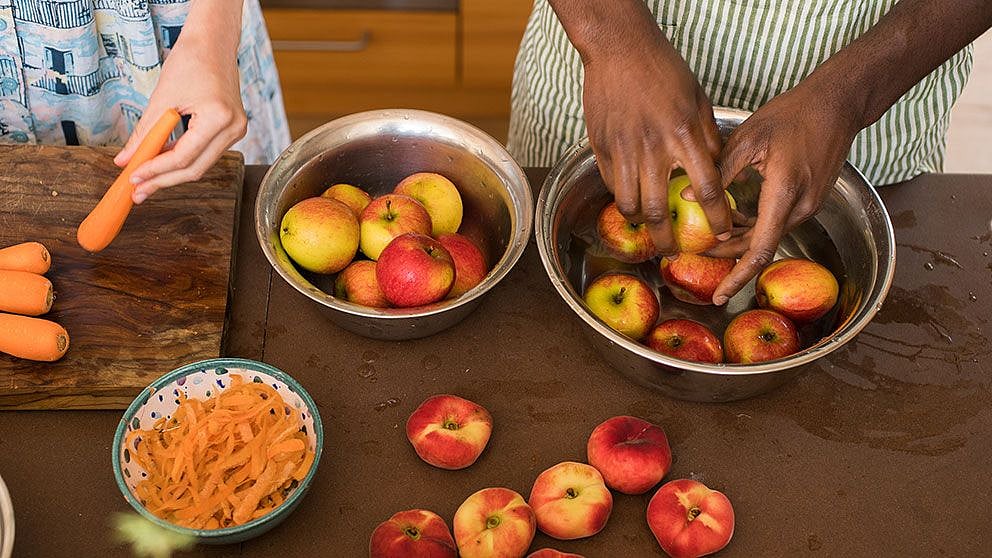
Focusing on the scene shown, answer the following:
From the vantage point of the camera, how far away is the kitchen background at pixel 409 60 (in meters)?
2.37

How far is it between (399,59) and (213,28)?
139 cm

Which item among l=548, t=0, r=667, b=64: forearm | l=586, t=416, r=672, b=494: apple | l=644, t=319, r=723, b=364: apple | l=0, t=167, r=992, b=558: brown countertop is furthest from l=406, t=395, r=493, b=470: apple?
l=548, t=0, r=667, b=64: forearm

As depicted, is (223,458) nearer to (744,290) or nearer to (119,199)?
(119,199)

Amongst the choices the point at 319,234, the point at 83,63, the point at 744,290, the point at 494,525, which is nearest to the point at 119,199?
the point at 319,234

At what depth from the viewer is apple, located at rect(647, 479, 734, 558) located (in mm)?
912

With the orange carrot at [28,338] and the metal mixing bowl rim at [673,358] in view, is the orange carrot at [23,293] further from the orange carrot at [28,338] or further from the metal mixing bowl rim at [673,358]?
the metal mixing bowl rim at [673,358]

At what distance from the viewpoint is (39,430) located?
3.32 ft

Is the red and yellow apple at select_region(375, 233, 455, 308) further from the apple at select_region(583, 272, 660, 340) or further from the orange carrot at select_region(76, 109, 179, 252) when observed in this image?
the orange carrot at select_region(76, 109, 179, 252)

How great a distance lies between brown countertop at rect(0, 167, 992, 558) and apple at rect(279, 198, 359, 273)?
0.09m

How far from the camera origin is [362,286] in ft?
3.57

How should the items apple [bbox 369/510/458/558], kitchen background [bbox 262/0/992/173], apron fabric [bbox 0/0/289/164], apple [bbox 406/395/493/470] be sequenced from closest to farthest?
apple [bbox 369/510/458/558] < apple [bbox 406/395/493/470] < apron fabric [bbox 0/0/289/164] < kitchen background [bbox 262/0/992/173]

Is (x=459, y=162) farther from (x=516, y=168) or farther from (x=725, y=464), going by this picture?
(x=725, y=464)

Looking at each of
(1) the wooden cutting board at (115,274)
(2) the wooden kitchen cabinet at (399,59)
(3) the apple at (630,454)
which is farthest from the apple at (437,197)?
(2) the wooden kitchen cabinet at (399,59)

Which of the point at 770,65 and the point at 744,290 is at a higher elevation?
the point at 770,65
